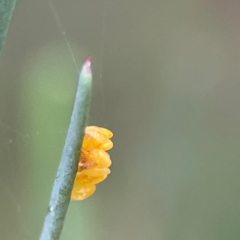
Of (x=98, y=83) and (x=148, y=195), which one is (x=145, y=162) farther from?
(x=98, y=83)

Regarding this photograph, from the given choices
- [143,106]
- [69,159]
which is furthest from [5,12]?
[143,106]

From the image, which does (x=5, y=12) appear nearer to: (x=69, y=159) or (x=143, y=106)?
(x=69, y=159)

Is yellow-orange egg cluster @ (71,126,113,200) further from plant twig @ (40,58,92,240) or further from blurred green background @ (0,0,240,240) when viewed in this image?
blurred green background @ (0,0,240,240)

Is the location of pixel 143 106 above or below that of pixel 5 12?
above

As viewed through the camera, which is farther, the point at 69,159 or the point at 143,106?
the point at 143,106

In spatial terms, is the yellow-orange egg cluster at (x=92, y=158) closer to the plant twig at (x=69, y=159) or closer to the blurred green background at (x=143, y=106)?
the plant twig at (x=69, y=159)

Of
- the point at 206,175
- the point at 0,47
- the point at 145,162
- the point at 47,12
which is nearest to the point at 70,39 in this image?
the point at 47,12

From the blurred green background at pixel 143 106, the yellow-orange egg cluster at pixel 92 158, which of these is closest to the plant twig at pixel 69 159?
the yellow-orange egg cluster at pixel 92 158
